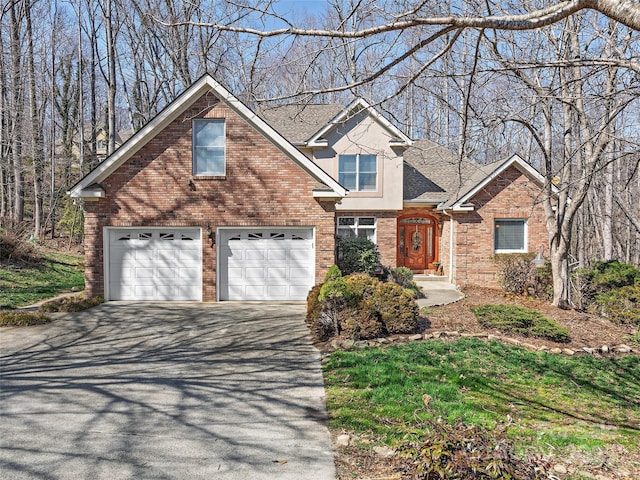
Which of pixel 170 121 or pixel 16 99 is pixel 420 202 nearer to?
pixel 170 121

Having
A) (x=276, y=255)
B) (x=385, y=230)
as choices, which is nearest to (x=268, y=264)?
(x=276, y=255)

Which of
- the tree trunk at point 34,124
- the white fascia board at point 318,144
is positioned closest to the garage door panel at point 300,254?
the white fascia board at point 318,144

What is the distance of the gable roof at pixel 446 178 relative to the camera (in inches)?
671

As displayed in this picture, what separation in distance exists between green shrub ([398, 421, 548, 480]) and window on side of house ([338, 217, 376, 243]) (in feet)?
49.3

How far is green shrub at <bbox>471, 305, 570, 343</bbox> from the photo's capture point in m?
9.50

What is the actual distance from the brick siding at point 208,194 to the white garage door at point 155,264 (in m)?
0.29

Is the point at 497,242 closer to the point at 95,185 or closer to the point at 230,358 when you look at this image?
the point at 230,358

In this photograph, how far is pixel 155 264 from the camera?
13.2 metres

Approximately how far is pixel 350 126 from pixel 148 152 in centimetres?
853

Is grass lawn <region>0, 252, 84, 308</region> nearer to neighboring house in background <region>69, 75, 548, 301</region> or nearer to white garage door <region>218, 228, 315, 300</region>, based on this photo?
neighboring house in background <region>69, 75, 548, 301</region>

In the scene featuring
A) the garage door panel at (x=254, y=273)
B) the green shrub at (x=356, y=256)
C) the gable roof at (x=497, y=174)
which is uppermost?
the gable roof at (x=497, y=174)

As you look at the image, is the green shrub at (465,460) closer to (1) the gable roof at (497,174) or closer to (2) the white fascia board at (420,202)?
(1) the gable roof at (497,174)

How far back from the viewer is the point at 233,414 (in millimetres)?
5320

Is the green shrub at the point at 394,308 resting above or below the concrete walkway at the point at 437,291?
above
